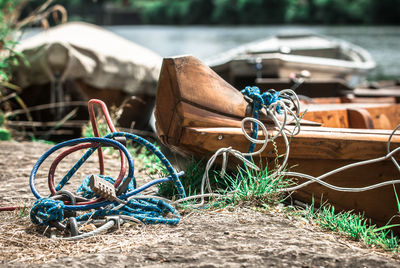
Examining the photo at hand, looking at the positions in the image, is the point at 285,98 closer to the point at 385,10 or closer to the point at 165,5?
the point at 385,10

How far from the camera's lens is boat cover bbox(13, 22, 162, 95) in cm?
618

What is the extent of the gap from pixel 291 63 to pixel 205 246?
6501mm

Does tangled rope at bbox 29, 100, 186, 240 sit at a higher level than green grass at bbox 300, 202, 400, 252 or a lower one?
higher

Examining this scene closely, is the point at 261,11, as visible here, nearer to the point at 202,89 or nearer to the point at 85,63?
the point at 85,63

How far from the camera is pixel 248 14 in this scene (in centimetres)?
7506

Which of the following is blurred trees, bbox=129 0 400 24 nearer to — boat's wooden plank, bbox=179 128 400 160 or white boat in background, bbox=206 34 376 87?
white boat in background, bbox=206 34 376 87

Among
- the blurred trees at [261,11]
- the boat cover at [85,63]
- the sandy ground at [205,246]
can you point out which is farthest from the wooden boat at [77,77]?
the blurred trees at [261,11]

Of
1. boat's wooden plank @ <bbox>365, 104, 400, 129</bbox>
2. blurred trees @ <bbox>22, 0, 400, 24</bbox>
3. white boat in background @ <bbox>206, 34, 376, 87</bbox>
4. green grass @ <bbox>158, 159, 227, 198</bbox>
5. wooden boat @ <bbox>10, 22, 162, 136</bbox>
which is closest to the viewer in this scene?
green grass @ <bbox>158, 159, 227, 198</bbox>

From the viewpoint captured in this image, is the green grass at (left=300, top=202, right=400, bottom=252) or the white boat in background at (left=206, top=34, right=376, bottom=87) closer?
the green grass at (left=300, top=202, right=400, bottom=252)

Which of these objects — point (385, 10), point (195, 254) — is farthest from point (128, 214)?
point (385, 10)

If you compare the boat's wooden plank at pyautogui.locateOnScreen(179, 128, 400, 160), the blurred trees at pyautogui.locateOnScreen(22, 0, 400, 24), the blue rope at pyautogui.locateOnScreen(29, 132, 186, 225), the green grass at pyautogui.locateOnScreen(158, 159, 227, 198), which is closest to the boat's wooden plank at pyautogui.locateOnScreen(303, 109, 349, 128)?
the boat's wooden plank at pyautogui.locateOnScreen(179, 128, 400, 160)

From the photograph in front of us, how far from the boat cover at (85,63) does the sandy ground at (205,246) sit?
3.96 meters

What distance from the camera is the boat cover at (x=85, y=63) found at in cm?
618

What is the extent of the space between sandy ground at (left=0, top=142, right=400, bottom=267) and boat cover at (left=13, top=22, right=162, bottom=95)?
3.96 meters
